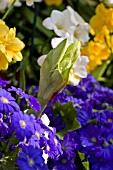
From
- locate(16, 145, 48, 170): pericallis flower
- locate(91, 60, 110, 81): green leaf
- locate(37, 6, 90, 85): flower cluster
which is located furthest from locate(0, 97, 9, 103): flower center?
locate(91, 60, 110, 81): green leaf

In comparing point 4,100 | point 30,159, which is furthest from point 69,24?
point 30,159

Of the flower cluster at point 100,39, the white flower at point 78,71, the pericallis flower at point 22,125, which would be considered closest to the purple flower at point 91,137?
the white flower at point 78,71

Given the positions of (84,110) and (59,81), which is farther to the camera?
(84,110)

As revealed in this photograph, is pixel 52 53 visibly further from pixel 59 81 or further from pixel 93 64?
pixel 93 64

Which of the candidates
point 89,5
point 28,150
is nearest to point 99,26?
point 89,5

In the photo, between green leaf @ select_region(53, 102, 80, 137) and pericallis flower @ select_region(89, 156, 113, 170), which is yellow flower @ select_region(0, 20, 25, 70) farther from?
pericallis flower @ select_region(89, 156, 113, 170)

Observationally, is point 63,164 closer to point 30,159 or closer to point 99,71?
point 30,159
